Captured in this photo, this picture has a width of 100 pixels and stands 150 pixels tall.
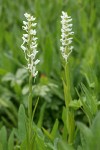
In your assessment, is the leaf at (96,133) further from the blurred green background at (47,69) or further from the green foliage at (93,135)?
the blurred green background at (47,69)

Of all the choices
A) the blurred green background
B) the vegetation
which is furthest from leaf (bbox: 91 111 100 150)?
the blurred green background

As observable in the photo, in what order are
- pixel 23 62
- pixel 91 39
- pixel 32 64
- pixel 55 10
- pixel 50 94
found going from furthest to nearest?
pixel 55 10
pixel 91 39
pixel 23 62
pixel 50 94
pixel 32 64

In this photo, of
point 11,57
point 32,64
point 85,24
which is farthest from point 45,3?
point 32,64

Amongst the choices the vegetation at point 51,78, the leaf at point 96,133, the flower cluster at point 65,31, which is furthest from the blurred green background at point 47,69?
the leaf at point 96,133

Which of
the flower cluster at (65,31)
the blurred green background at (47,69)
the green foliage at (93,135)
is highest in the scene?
the blurred green background at (47,69)

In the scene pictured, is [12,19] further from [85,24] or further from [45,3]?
[85,24]

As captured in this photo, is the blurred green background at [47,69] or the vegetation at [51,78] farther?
the blurred green background at [47,69]

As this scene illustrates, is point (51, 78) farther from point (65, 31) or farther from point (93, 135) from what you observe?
point (93, 135)

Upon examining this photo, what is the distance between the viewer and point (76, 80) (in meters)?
2.65

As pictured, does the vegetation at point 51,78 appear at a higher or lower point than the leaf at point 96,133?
higher

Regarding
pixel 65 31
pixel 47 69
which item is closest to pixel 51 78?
pixel 47 69

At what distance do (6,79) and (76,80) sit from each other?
402 mm

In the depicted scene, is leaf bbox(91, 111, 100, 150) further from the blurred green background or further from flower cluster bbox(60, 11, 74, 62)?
the blurred green background

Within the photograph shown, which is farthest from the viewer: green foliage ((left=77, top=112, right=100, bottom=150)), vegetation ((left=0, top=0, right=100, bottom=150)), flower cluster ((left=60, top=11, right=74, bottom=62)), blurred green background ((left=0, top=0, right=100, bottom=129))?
blurred green background ((left=0, top=0, right=100, bottom=129))
